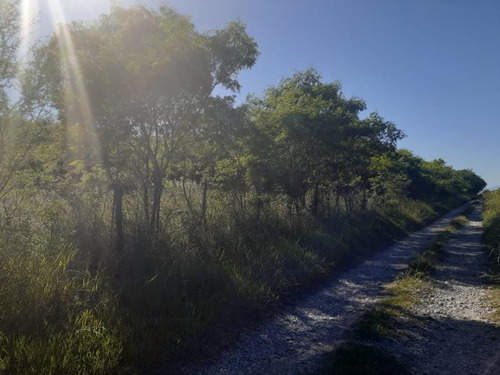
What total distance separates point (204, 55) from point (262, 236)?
410 centimetres

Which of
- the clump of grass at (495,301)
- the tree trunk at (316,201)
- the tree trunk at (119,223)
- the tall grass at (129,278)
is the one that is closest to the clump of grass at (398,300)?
the clump of grass at (495,301)

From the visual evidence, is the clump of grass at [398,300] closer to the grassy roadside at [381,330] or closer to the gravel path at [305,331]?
the grassy roadside at [381,330]

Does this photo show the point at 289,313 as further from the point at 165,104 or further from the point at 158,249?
the point at 165,104

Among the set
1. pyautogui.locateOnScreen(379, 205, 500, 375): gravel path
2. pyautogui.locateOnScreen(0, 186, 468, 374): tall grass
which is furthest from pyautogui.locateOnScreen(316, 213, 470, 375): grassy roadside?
pyautogui.locateOnScreen(0, 186, 468, 374): tall grass

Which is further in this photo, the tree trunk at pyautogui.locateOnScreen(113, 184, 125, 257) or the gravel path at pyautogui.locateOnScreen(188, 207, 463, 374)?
the tree trunk at pyautogui.locateOnScreen(113, 184, 125, 257)

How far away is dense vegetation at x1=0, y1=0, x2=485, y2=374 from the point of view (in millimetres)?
4559

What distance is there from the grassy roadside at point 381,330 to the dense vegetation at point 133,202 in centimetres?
153

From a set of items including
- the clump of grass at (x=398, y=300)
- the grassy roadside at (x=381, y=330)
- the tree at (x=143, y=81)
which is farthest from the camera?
the tree at (x=143, y=81)

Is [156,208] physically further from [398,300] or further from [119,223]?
[398,300]

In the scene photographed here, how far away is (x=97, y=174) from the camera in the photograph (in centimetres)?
880

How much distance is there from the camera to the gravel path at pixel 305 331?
15.0ft

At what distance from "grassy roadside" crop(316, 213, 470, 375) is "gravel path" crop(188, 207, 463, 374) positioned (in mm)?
182

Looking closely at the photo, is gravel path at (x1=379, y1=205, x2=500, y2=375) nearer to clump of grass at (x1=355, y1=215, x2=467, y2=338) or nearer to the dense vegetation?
clump of grass at (x1=355, y1=215, x2=467, y2=338)

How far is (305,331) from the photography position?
18.8 ft
